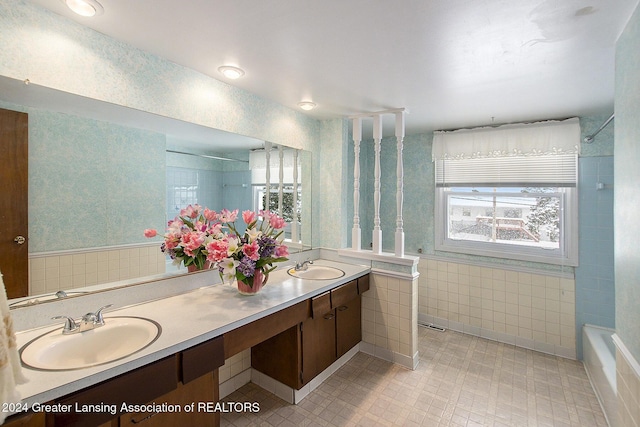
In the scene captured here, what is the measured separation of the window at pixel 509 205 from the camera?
2822mm

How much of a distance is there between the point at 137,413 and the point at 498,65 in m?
2.56

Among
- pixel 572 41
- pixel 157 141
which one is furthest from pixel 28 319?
pixel 572 41

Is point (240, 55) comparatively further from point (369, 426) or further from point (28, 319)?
point (369, 426)

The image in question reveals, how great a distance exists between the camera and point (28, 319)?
1322mm

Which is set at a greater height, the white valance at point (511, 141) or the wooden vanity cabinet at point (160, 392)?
the white valance at point (511, 141)

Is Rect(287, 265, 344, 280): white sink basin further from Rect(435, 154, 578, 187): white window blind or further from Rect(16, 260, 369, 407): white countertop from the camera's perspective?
Rect(435, 154, 578, 187): white window blind

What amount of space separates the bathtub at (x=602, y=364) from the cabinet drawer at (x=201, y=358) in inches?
91.2

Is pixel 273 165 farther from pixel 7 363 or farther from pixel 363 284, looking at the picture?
pixel 7 363

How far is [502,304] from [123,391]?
3307mm

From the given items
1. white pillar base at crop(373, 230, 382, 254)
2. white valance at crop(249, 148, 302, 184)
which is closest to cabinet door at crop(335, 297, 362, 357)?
white pillar base at crop(373, 230, 382, 254)

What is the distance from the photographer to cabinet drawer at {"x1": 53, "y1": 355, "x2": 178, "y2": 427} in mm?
986

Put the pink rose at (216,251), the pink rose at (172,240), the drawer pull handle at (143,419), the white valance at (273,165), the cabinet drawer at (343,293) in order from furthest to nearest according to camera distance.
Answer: the white valance at (273,165) < the cabinet drawer at (343,293) < the pink rose at (172,240) < the pink rose at (216,251) < the drawer pull handle at (143,419)

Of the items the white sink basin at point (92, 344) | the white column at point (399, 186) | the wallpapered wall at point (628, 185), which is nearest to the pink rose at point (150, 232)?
the white sink basin at point (92, 344)

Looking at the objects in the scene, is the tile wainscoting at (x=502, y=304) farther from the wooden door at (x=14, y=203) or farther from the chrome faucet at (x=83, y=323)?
the wooden door at (x=14, y=203)
